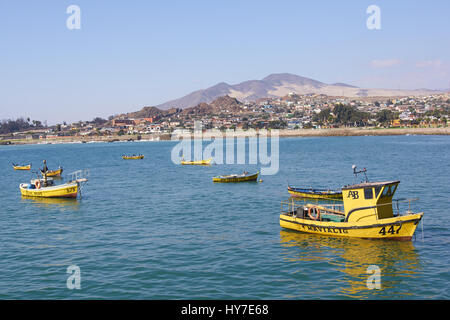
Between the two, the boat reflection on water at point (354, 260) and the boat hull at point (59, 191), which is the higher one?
the boat hull at point (59, 191)

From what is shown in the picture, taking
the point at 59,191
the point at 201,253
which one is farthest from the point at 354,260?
the point at 59,191

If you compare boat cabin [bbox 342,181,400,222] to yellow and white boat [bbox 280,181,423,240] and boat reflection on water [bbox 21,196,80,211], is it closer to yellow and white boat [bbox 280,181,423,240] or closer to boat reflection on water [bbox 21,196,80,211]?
yellow and white boat [bbox 280,181,423,240]

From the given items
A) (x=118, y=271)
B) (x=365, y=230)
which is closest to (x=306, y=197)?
(x=365, y=230)

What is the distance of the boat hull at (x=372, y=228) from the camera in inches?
925

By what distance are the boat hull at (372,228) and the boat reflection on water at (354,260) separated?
332 millimetres

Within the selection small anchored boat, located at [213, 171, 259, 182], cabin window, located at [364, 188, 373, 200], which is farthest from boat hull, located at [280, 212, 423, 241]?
small anchored boat, located at [213, 171, 259, 182]

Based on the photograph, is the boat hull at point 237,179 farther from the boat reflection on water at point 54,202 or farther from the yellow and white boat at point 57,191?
the boat reflection on water at point 54,202

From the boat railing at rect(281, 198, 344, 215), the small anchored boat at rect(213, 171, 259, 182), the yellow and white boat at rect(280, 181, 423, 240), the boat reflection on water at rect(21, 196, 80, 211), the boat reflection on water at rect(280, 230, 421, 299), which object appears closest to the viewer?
the boat reflection on water at rect(280, 230, 421, 299)

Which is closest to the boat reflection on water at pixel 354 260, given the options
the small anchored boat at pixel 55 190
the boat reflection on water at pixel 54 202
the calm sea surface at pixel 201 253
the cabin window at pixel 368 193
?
the calm sea surface at pixel 201 253

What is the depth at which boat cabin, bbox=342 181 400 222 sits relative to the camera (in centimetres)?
2352

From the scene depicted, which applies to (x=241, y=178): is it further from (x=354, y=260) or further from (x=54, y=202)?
(x=354, y=260)

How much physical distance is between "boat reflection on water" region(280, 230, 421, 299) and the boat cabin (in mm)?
1632

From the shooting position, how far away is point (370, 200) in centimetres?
2380
